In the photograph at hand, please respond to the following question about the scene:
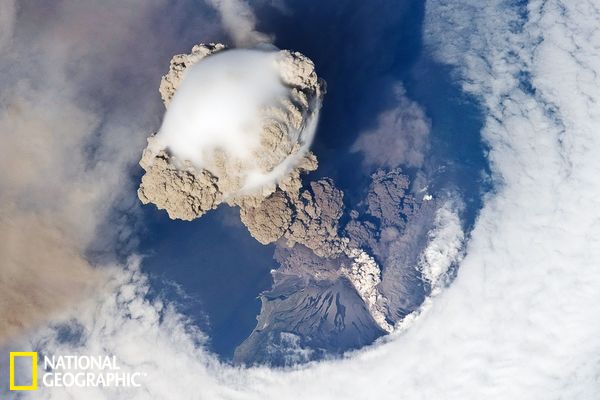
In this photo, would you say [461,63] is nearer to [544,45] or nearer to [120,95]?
[544,45]

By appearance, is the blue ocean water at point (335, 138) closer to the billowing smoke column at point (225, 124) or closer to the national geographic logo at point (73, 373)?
the national geographic logo at point (73, 373)

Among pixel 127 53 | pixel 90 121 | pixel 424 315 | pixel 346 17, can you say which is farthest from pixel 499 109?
pixel 90 121

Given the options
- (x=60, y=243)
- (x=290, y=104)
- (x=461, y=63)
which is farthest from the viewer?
(x=461, y=63)

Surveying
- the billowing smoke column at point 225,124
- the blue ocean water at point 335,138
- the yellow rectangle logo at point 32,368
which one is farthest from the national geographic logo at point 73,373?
the billowing smoke column at point 225,124

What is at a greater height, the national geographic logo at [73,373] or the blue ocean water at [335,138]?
the blue ocean water at [335,138]

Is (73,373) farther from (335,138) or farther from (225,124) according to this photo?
(335,138)

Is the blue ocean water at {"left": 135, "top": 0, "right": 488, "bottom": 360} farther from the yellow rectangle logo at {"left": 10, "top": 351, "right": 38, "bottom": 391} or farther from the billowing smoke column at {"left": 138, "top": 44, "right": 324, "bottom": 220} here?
the yellow rectangle logo at {"left": 10, "top": 351, "right": 38, "bottom": 391}
